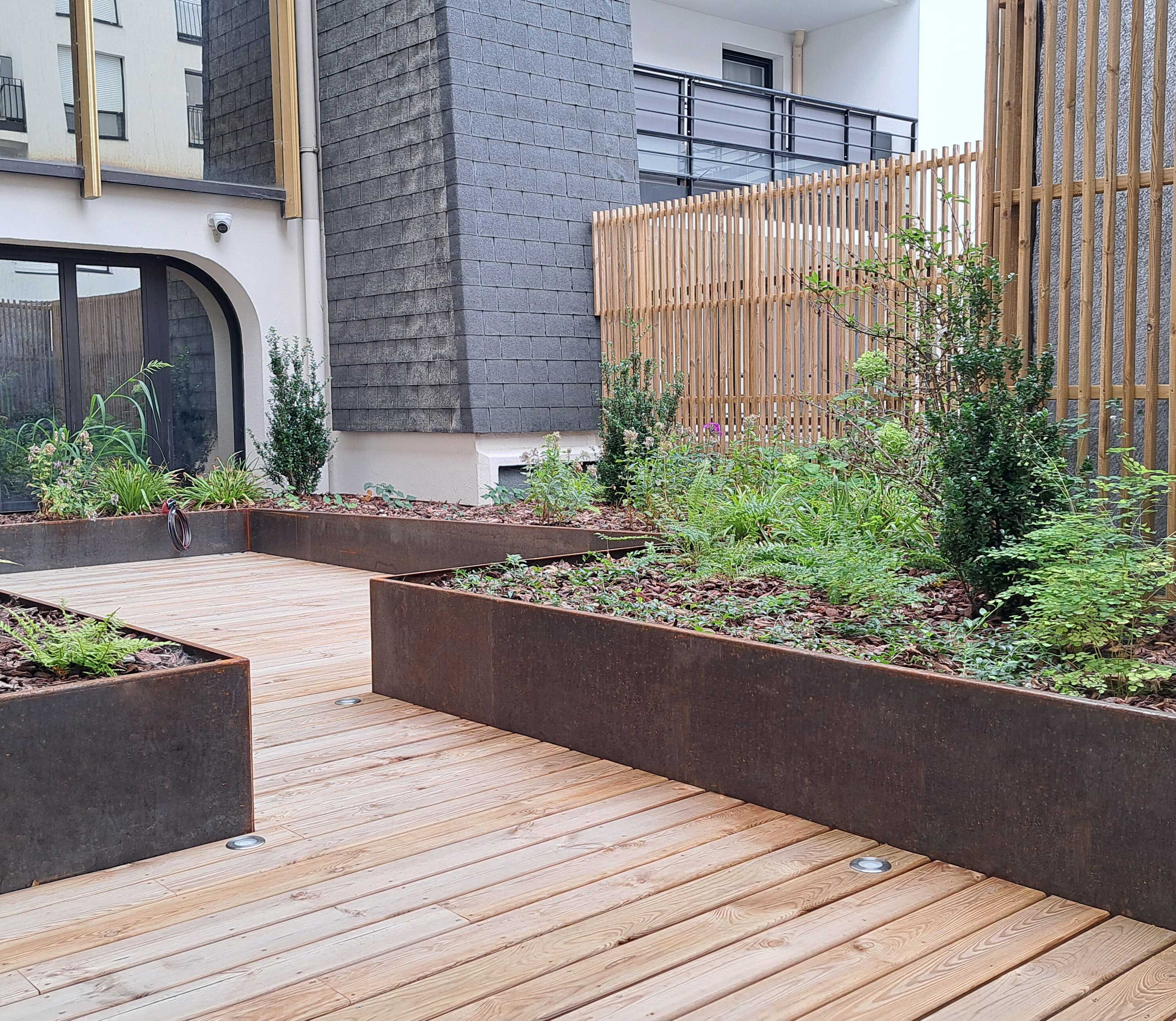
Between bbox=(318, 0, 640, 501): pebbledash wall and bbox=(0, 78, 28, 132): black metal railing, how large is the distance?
2346mm

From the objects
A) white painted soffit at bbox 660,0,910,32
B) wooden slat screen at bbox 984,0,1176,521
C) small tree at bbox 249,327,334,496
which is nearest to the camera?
wooden slat screen at bbox 984,0,1176,521

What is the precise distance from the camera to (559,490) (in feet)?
22.6

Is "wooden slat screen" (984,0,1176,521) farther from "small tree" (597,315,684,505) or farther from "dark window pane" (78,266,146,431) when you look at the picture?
"dark window pane" (78,266,146,431)

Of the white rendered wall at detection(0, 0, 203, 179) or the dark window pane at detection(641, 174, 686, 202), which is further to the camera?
the dark window pane at detection(641, 174, 686, 202)

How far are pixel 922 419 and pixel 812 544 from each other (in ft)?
2.57

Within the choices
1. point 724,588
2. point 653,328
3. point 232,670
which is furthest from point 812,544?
point 653,328

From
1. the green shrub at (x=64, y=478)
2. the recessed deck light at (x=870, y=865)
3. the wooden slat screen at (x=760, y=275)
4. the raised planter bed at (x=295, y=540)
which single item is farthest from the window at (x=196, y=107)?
the recessed deck light at (x=870, y=865)

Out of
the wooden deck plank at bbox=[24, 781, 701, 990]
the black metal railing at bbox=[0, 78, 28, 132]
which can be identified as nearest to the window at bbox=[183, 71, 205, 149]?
the black metal railing at bbox=[0, 78, 28, 132]

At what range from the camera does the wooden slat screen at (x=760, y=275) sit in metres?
7.42

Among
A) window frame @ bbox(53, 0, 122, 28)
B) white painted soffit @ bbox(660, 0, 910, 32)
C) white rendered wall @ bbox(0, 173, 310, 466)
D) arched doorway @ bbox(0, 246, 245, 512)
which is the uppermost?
white painted soffit @ bbox(660, 0, 910, 32)

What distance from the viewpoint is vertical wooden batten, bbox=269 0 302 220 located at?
9539 millimetres

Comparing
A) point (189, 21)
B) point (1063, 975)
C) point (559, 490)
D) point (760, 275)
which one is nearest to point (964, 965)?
point (1063, 975)

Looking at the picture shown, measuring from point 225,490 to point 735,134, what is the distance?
756 centimetres

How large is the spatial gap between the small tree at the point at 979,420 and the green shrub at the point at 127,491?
17.7ft
